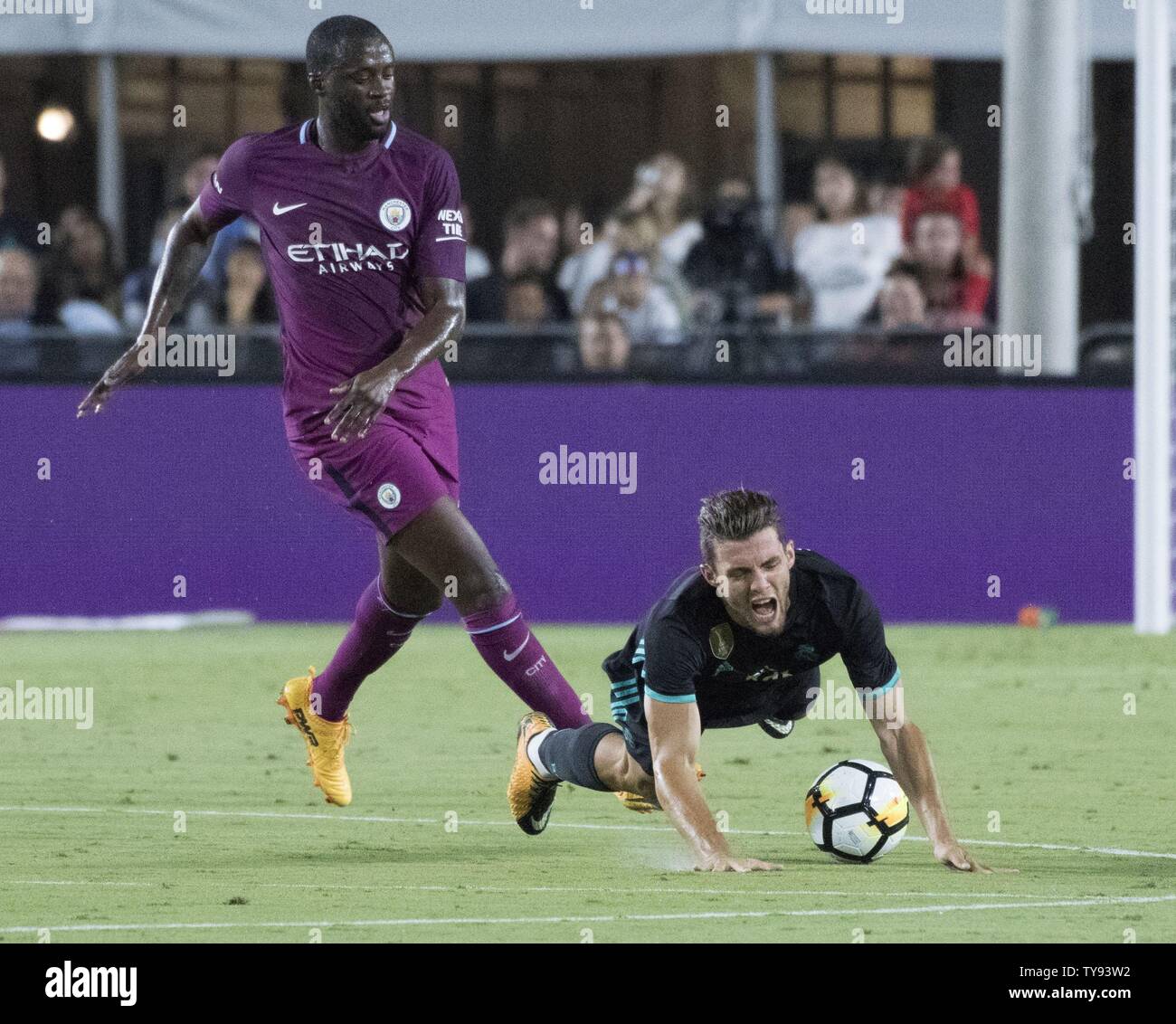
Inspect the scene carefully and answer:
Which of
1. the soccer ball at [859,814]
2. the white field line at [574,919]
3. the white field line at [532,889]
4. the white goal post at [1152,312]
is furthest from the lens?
the white goal post at [1152,312]

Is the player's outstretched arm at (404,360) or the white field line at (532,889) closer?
the white field line at (532,889)

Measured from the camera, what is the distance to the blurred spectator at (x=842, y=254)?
611 inches

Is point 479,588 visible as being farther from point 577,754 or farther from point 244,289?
point 244,289

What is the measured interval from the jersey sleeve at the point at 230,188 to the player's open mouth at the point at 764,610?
2.49 m

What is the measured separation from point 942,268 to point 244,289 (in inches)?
165

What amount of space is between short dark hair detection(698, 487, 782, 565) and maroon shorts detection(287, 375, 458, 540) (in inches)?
53.3

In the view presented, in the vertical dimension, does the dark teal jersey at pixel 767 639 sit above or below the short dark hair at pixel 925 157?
below

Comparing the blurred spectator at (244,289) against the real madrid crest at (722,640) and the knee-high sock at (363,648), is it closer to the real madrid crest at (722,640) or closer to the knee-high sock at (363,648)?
the knee-high sock at (363,648)

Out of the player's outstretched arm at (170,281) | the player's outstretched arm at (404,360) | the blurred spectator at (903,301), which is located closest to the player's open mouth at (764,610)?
the player's outstretched arm at (404,360)

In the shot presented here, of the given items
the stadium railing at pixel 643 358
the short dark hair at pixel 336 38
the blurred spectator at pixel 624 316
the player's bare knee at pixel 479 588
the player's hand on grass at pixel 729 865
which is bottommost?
the player's hand on grass at pixel 729 865

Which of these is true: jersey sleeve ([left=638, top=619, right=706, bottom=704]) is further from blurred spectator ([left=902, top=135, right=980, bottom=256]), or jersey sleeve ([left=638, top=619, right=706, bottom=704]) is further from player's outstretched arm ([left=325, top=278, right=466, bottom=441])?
blurred spectator ([left=902, top=135, right=980, bottom=256])

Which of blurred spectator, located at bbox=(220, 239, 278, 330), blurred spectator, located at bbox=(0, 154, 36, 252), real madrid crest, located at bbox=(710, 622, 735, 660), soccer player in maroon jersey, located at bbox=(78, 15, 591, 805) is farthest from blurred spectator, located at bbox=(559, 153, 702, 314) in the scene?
real madrid crest, located at bbox=(710, 622, 735, 660)

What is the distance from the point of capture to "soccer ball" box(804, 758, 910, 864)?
7.56 meters

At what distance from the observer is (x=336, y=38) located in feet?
26.3
